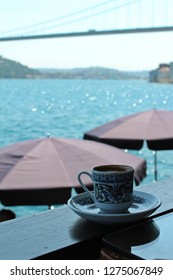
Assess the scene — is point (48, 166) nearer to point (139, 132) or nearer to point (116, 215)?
point (139, 132)

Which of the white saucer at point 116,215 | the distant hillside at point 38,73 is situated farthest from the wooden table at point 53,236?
the distant hillside at point 38,73

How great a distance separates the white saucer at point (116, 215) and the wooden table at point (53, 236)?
0.06 ft

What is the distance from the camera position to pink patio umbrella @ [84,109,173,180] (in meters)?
3.30

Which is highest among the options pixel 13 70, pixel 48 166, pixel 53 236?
pixel 13 70

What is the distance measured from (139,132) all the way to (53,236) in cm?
286

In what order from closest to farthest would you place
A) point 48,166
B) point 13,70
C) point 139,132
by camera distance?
1. point 48,166
2. point 139,132
3. point 13,70

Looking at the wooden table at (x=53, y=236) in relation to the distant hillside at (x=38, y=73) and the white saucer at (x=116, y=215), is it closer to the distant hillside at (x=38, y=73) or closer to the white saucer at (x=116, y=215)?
the white saucer at (x=116, y=215)

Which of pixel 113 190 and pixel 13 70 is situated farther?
pixel 13 70

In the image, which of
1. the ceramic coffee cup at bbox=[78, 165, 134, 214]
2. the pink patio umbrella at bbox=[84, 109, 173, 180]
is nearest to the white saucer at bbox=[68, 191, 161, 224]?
the ceramic coffee cup at bbox=[78, 165, 134, 214]

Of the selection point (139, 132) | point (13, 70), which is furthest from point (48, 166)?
point (13, 70)

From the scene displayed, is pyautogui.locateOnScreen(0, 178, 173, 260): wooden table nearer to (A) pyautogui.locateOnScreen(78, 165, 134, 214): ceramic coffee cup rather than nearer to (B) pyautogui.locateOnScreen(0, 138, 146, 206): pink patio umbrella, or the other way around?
(A) pyautogui.locateOnScreen(78, 165, 134, 214): ceramic coffee cup

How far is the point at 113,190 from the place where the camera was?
67 centimetres
